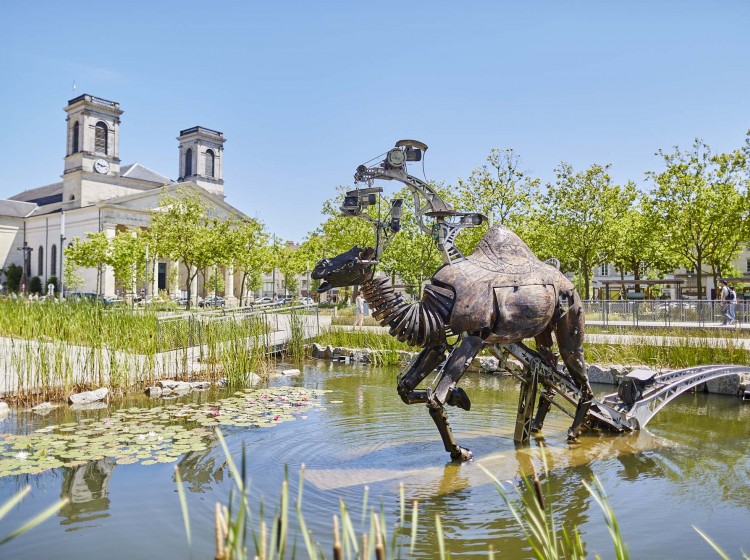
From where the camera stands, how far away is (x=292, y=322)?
14039mm

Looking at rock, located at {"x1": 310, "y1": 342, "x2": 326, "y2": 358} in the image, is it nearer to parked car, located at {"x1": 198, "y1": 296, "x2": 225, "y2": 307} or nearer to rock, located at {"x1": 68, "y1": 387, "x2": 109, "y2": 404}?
rock, located at {"x1": 68, "y1": 387, "x2": 109, "y2": 404}

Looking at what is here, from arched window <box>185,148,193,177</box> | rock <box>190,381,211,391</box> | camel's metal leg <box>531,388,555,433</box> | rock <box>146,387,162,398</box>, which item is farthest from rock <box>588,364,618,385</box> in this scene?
arched window <box>185,148,193,177</box>

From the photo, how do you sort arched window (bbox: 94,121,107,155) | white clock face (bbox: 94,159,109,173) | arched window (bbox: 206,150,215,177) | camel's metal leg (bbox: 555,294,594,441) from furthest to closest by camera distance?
arched window (bbox: 206,150,215,177) < arched window (bbox: 94,121,107,155) < white clock face (bbox: 94,159,109,173) < camel's metal leg (bbox: 555,294,594,441)

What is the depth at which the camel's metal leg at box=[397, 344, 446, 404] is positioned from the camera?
5.02m

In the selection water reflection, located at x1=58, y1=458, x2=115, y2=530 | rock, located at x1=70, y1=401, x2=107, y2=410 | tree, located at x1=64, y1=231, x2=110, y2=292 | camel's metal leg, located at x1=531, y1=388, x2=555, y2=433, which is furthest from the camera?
tree, located at x1=64, y1=231, x2=110, y2=292

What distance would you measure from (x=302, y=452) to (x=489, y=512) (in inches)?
85.6

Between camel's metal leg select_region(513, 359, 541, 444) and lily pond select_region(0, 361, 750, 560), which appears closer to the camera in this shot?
lily pond select_region(0, 361, 750, 560)

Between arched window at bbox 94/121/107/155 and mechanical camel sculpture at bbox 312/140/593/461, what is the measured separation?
52.2m

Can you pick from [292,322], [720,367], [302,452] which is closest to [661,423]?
[720,367]

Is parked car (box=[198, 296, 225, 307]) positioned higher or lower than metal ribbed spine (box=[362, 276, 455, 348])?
higher

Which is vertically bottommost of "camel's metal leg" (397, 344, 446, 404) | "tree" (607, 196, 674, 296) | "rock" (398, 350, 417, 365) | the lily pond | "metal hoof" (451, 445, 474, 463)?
the lily pond

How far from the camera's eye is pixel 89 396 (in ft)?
26.0

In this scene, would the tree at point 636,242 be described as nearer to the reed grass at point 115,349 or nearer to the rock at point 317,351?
the rock at point 317,351

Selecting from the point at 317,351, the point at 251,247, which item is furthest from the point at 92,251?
the point at 317,351
